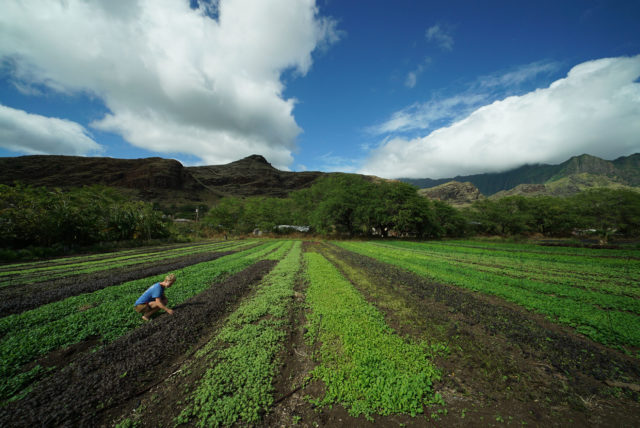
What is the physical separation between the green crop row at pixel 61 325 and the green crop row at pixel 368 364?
6297mm

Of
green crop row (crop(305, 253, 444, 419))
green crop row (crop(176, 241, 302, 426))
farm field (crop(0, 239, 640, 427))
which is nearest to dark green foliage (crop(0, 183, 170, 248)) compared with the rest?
farm field (crop(0, 239, 640, 427))

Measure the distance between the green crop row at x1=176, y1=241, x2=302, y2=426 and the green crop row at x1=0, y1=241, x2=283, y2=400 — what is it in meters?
3.44

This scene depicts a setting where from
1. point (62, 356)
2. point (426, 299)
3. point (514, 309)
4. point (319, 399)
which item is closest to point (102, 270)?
point (62, 356)

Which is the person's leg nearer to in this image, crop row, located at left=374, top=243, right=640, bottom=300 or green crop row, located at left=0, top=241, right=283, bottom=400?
green crop row, located at left=0, top=241, right=283, bottom=400

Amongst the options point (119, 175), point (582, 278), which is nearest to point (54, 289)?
point (582, 278)

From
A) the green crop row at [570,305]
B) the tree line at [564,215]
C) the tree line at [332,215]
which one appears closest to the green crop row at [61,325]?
the green crop row at [570,305]

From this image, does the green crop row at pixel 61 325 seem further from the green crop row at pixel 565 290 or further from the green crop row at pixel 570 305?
the green crop row at pixel 565 290

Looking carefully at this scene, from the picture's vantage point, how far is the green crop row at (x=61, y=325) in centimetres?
480

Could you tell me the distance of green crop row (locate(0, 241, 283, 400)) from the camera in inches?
189

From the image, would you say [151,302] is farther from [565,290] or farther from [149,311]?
[565,290]

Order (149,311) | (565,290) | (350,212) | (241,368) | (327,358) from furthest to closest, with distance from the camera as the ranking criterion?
(350,212) < (565,290) < (149,311) < (327,358) < (241,368)

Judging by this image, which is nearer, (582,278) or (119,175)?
(582,278)

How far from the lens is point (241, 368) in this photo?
4801 mm

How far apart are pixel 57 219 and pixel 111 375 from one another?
33.8 m
